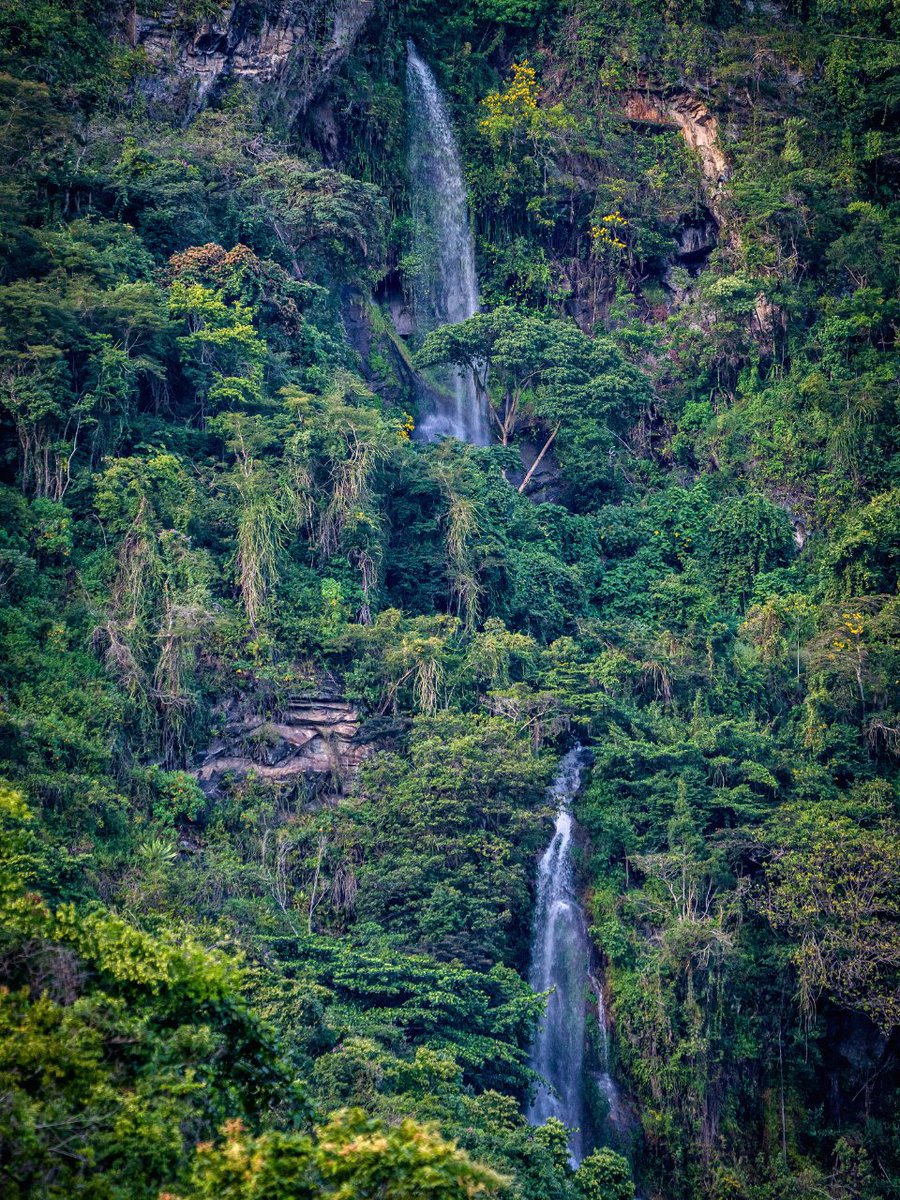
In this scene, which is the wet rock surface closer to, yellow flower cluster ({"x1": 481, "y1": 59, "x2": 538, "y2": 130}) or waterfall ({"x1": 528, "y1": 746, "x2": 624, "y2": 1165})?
waterfall ({"x1": 528, "y1": 746, "x2": 624, "y2": 1165})

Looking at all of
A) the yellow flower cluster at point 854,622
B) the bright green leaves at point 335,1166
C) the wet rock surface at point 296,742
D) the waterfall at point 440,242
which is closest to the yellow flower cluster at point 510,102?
the waterfall at point 440,242

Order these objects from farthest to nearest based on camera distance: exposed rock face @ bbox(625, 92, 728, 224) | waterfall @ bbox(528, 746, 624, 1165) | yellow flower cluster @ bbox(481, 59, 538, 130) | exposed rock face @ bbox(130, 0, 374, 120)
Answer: exposed rock face @ bbox(625, 92, 728, 224) → yellow flower cluster @ bbox(481, 59, 538, 130) → exposed rock face @ bbox(130, 0, 374, 120) → waterfall @ bbox(528, 746, 624, 1165)

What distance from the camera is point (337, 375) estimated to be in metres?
24.7

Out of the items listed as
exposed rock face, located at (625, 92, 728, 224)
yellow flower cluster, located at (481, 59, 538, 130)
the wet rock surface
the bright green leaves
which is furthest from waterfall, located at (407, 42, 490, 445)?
the bright green leaves

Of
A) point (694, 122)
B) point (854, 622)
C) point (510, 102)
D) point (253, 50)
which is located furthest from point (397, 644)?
point (694, 122)

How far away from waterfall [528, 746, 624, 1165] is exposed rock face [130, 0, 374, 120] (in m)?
16.9

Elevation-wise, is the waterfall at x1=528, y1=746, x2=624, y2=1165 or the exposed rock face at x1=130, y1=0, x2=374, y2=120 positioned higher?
the exposed rock face at x1=130, y1=0, x2=374, y2=120

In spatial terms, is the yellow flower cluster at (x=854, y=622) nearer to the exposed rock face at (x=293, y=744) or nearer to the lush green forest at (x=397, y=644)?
the lush green forest at (x=397, y=644)

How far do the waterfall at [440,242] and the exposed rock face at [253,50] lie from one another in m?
3.41

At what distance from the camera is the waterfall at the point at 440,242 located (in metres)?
30.1

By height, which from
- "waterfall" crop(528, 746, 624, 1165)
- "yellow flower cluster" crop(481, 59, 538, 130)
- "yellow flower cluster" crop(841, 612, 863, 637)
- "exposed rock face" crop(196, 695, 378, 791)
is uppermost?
"yellow flower cluster" crop(481, 59, 538, 130)

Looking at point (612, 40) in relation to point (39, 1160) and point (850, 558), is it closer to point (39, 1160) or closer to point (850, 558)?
point (850, 558)

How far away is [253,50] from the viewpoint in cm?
2805

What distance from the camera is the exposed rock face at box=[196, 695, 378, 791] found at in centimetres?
1956
